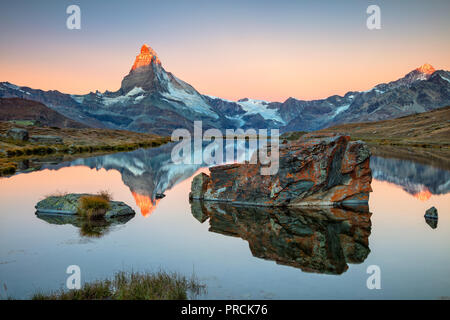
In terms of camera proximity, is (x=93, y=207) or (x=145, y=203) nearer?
(x=93, y=207)

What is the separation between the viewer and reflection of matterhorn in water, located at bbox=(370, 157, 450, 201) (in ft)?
88.7

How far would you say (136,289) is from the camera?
9508 mm

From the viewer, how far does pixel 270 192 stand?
22.0 metres

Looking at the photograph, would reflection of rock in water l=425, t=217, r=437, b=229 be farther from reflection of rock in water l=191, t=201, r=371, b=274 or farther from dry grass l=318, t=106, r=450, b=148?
dry grass l=318, t=106, r=450, b=148

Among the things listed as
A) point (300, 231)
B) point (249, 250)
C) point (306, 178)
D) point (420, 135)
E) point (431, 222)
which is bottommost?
point (249, 250)

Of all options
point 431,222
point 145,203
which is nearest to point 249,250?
point 431,222

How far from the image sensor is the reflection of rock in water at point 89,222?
1612 cm

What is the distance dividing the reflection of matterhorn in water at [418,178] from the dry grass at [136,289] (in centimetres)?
2055

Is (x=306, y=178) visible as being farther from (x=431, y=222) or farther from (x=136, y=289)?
(x=136, y=289)

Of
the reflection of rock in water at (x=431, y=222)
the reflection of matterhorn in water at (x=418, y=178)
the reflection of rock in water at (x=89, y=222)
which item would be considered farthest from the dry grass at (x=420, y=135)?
the reflection of rock in water at (x=89, y=222)

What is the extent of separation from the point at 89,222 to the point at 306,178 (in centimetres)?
1245

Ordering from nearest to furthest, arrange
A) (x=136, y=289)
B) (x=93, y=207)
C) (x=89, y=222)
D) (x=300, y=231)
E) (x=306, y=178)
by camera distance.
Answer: (x=136, y=289), (x=300, y=231), (x=89, y=222), (x=93, y=207), (x=306, y=178)

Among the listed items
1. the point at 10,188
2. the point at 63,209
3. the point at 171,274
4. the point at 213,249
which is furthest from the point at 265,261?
the point at 10,188

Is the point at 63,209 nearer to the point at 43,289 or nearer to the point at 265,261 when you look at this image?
the point at 43,289
